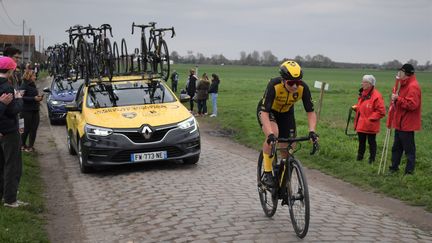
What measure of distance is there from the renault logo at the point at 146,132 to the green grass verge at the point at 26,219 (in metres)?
1.94

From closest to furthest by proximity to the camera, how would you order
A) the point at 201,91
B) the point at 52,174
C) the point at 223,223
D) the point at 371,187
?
the point at 223,223 < the point at 371,187 < the point at 52,174 < the point at 201,91

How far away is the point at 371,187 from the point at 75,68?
35.5ft

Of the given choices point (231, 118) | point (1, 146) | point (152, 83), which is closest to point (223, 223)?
point (1, 146)

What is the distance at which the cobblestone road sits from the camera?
19.2ft

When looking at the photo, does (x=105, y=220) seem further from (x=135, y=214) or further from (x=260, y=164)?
(x=260, y=164)

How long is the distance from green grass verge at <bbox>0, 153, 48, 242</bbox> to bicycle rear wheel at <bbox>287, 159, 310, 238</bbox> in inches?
108

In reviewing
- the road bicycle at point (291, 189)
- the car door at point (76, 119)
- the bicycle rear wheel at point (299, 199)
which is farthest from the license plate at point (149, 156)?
the bicycle rear wheel at point (299, 199)

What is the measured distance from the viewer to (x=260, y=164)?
677 centimetres

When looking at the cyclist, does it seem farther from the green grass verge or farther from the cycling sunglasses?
the green grass verge

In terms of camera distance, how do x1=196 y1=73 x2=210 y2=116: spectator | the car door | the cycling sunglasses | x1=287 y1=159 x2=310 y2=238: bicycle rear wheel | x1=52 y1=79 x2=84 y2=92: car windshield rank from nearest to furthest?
1. x1=287 y1=159 x2=310 y2=238: bicycle rear wheel
2. the cycling sunglasses
3. the car door
4. x1=52 y1=79 x2=84 y2=92: car windshield
5. x1=196 y1=73 x2=210 y2=116: spectator

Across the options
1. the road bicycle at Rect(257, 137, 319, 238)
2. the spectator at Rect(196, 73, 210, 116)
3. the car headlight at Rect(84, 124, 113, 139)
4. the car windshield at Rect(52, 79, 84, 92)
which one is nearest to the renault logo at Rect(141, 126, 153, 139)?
the car headlight at Rect(84, 124, 113, 139)

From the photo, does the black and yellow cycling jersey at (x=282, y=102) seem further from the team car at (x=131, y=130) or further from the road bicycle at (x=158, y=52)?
the road bicycle at (x=158, y=52)

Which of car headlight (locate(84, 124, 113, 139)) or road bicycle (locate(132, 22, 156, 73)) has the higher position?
road bicycle (locate(132, 22, 156, 73))

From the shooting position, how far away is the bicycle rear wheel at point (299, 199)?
5.41 meters
